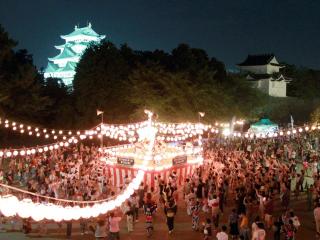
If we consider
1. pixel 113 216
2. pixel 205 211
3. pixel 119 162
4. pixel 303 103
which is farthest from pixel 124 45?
pixel 303 103

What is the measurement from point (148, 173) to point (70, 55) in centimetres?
5371

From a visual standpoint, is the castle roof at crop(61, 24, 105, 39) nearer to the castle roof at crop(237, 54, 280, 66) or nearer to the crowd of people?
the castle roof at crop(237, 54, 280, 66)

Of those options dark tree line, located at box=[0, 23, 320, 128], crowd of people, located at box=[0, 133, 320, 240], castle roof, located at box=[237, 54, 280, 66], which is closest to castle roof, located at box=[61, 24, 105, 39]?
castle roof, located at box=[237, 54, 280, 66]

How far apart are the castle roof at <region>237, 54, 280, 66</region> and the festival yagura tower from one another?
24.2 meters

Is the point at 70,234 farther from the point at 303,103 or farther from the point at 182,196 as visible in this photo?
the point at 303,103

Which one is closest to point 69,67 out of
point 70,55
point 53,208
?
point 70,55

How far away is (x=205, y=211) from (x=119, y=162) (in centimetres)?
641

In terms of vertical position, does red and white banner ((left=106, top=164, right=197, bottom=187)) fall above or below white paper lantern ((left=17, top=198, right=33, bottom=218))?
above

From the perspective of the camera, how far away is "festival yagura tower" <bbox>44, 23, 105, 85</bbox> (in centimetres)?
6606

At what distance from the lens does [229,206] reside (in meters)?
17.6

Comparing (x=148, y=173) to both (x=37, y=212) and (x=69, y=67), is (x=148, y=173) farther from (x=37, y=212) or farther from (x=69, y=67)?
(x=69, y=67)

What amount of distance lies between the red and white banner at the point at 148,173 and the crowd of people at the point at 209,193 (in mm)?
437

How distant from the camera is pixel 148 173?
19609mm

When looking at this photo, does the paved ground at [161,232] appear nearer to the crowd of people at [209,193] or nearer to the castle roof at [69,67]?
the crowd of people at [209,193]
